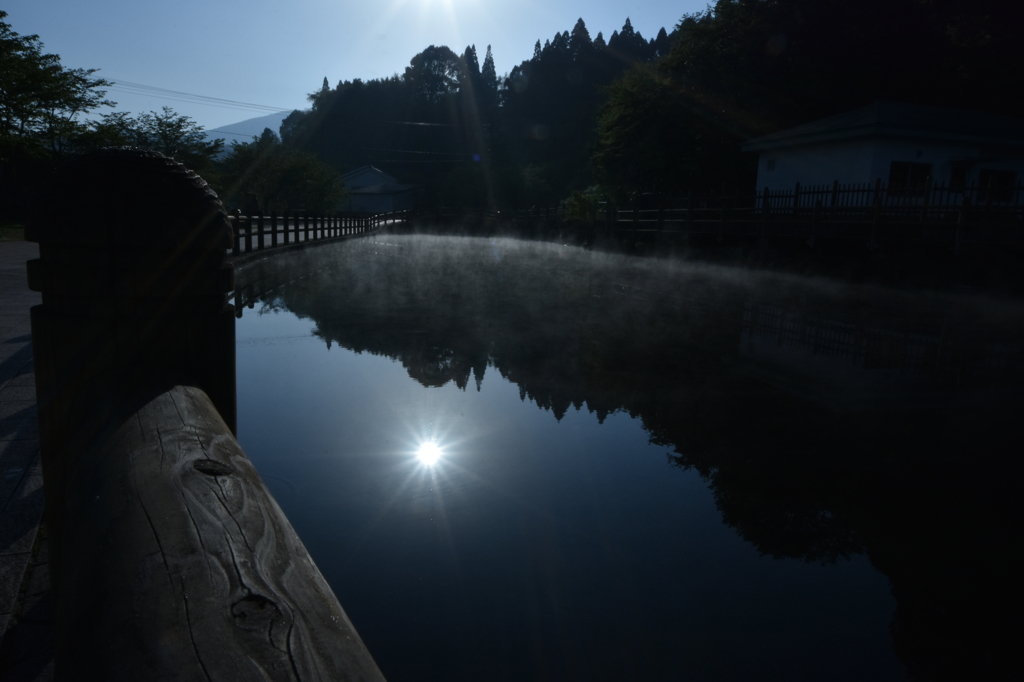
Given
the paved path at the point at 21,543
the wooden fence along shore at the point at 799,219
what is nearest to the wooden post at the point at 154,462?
the paved path at the point at 21,543

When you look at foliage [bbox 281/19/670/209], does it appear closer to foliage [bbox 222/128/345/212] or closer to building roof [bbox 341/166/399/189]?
building roof [bbox 341/166/399/189]

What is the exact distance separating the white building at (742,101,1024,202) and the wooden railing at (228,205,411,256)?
61.1 ft

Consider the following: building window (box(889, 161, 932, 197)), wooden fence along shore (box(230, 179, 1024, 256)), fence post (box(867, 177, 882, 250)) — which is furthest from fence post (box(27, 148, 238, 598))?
building window (box(889, 161, 932, 197))

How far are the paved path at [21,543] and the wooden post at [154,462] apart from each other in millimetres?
252

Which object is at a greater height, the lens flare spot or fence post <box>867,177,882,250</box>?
fence post <box>867,177,882,250</box>

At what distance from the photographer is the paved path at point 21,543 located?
196 centimetres

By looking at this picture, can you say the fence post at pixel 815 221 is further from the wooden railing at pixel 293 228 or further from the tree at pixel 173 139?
the tree at pixel 173 139

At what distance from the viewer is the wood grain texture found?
0.81 meters

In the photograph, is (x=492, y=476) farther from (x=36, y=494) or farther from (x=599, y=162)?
(x=599, y=162)

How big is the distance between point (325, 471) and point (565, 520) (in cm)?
135

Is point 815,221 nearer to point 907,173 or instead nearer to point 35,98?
point 907,173

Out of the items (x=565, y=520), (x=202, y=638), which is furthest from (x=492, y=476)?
(x=202, y=638)

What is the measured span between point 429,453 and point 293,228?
25935mm

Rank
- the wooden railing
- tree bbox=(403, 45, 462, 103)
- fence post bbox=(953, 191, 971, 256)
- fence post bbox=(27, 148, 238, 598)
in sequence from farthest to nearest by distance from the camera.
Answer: tree bbox=(403, 45, 462, 103) < the wooden railing < fence post bbox=(953, 191, 971, 256) < fence post bbox=(27, 148, 238, 598)
